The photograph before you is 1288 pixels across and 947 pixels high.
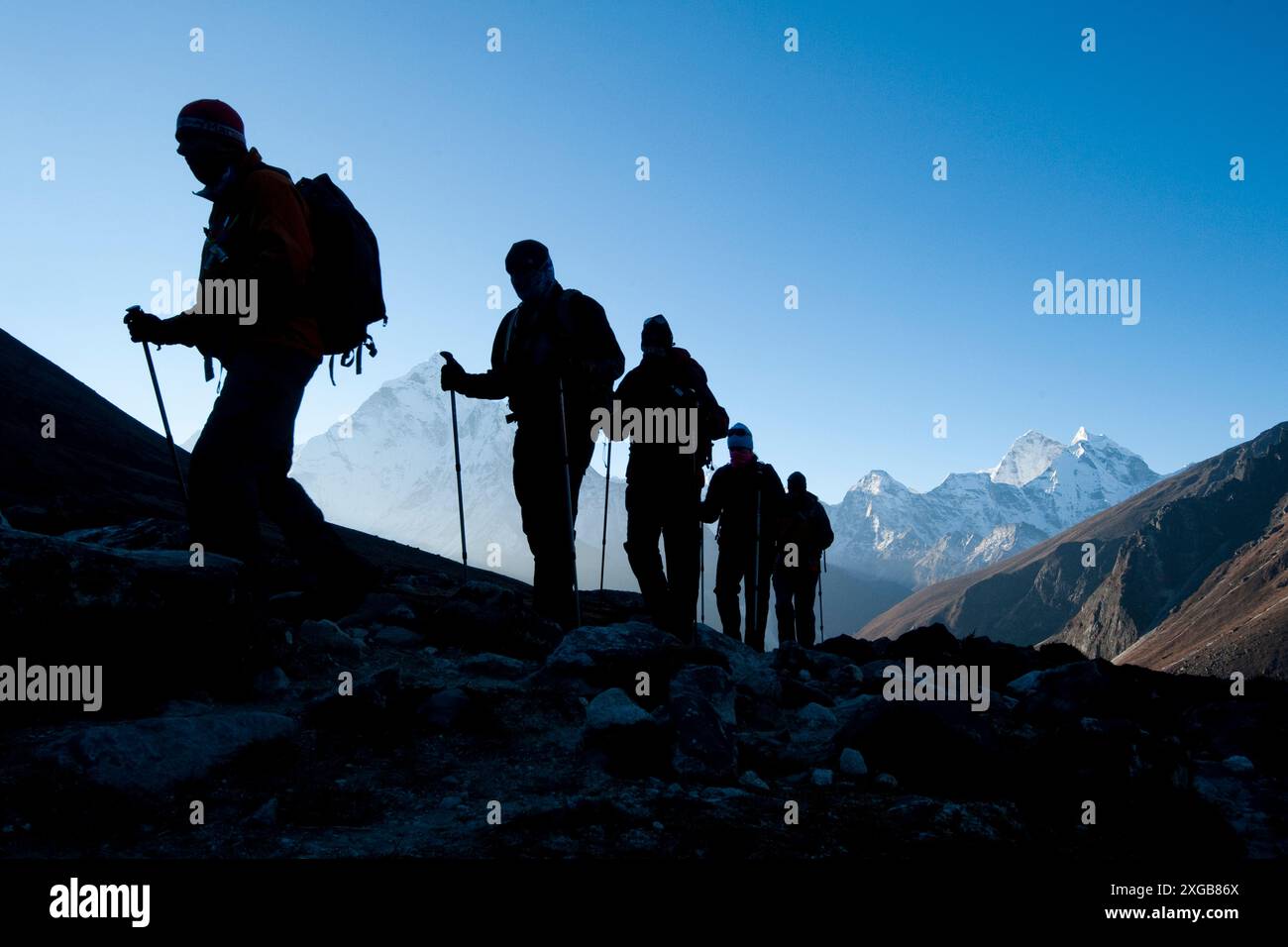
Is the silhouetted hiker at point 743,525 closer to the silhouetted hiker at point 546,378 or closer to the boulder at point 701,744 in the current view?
the silhouetted hiker at point 546,378

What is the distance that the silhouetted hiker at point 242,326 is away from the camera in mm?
5340

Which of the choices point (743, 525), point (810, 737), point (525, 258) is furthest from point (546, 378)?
point (743, 525)

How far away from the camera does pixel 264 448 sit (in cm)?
557

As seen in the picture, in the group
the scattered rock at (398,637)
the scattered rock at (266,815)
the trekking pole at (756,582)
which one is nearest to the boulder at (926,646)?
the trekking pole at (756,582)

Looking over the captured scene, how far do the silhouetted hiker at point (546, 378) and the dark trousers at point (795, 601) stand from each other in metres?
7.38

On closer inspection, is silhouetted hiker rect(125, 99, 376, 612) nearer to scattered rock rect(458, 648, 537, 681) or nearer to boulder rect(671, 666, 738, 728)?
scattered rock rect(458, 648, 537, 681)

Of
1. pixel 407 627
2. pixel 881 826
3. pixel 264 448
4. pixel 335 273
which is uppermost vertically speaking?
pixel 335 273

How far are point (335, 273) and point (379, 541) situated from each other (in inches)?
818

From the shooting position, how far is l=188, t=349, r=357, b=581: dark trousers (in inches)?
214

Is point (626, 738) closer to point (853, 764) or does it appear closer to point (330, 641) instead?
point (853, 764)
